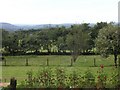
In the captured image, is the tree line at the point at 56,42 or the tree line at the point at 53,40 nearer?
the tree line at the point at 56,42

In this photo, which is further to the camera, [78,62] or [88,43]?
[88,43]

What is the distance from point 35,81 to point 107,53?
30.8ft

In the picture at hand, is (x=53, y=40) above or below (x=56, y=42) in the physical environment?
above

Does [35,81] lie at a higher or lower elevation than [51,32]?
lower

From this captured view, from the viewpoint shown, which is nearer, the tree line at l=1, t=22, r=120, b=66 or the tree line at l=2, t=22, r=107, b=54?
the tree line at l=1, t=22, r=120, b=66

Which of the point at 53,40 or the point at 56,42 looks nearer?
the point at 56,42

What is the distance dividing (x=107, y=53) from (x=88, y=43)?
605 cm

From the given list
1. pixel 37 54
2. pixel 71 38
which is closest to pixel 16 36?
pixel 37 54

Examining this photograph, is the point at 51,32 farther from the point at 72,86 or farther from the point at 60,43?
the point at 72,86

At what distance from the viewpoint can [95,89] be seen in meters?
5.20

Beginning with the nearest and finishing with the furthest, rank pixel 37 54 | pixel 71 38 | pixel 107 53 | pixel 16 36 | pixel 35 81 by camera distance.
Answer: pixel 35 81
pixel 107 53
pixel 71 38
pixel 37 54
pixel 16 36

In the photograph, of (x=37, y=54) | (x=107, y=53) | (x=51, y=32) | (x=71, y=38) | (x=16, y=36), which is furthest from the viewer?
(x=51, y=32)

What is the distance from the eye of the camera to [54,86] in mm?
5402

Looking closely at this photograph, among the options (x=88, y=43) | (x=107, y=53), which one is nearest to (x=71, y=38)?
(x=88, y=43)
